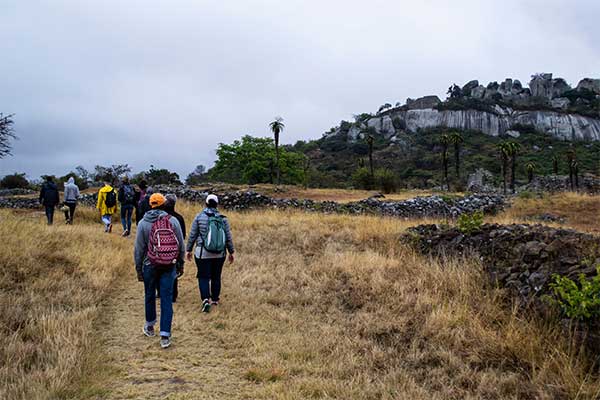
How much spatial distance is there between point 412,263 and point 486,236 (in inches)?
56.5

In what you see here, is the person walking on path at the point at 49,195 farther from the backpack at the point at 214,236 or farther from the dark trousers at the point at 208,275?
the backpack at the point at 214,236

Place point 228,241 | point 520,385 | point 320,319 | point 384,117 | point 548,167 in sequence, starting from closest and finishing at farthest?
point 520,385
point 320,319
point 228,241
point 548,167
point 384,117

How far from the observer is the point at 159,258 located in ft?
16.3

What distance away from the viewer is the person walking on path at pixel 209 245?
20.7 ft

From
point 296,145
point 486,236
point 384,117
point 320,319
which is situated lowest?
point 320,319

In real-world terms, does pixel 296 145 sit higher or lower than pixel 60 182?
higher

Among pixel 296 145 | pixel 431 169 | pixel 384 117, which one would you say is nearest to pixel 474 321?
pixel 431 169

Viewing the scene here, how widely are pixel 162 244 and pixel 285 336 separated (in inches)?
73.4

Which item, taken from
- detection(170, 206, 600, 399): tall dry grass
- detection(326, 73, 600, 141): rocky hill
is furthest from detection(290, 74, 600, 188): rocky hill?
detection(170, 206, 600, 399): tall dry grass

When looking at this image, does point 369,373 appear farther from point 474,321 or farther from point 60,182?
point 60,182

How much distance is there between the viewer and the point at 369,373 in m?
4.18

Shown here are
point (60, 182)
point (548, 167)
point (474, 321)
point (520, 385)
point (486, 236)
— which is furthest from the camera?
point (548, 167)

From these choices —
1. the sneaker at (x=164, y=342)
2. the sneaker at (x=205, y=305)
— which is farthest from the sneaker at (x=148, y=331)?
the sneaker at (x=205, y=305)

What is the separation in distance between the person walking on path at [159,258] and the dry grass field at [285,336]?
1.03ft
